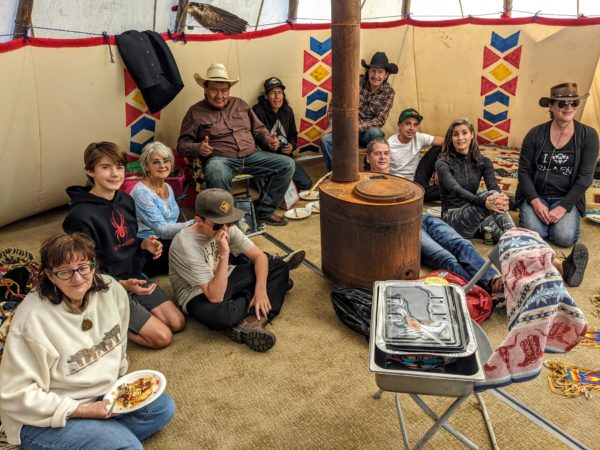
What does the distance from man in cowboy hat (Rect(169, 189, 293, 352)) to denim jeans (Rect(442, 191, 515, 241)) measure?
1692mm

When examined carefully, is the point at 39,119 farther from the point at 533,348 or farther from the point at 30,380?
the point at 533,348

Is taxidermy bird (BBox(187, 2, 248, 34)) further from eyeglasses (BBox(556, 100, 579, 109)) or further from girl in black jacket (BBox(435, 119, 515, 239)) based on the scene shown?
eyeglasses (BBox(556, 100, 579, 109))

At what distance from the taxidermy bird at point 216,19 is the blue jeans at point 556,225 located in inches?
135

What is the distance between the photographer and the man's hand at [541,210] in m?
4.10

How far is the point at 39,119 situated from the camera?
4246mm

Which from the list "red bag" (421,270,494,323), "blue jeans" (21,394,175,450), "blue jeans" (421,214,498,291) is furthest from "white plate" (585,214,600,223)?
"blue jeans" (21,394,175,450)

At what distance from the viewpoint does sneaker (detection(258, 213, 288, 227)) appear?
188 inches

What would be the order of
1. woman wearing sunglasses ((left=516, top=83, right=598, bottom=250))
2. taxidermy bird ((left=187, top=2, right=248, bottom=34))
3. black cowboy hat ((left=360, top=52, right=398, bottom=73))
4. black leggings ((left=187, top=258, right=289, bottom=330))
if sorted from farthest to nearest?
black cowboy hat ((left=360, top=52, right=398, bottom=73)) → taxidermy bird ((left=187, top=2, right=248, bottom=34)) → woman wearing sunglasses ((left=516, top=83, right=598, bottom=250)) → black leggings ((left=187, top=258, right=289, bottom=330))

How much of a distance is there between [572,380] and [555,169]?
80.1 inches

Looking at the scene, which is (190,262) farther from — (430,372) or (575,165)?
(575,165)

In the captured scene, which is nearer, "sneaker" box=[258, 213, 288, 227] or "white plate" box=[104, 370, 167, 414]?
"white plate" box=[104, 370, 167, 414]

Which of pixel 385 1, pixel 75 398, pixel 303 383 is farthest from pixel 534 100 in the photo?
pixel 75 398

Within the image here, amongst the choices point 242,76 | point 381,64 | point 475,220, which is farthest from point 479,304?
point 242,76

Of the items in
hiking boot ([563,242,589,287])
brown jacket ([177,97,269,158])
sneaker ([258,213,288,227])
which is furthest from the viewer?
sneaker ([258,213,288,227])
